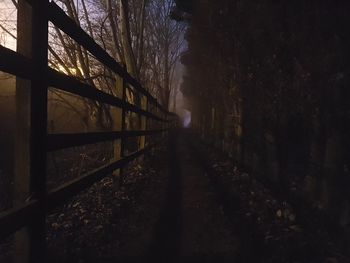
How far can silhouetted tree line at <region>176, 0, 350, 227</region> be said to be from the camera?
156 inches

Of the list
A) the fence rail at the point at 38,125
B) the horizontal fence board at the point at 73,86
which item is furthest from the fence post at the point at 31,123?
the horizontal fence board at the point at 73,86

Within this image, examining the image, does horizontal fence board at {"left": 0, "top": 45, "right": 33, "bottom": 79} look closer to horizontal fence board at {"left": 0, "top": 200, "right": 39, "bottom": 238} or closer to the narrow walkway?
horizontal fence board at {"left": 0, "top": 200, "right": 39, "bottom": 238}

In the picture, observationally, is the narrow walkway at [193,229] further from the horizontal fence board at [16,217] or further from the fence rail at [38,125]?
the horizontal fence board at [16,217]

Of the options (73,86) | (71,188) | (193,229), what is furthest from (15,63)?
(193,229)

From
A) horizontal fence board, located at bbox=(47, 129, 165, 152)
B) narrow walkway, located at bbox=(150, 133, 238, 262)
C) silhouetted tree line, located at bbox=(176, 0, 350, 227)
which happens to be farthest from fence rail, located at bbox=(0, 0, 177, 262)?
silhouetted tree line, located at bbox=(176, 0, 350, 227)

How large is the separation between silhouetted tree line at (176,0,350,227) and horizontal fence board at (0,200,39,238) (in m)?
2.73

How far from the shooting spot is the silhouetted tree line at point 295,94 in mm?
3971

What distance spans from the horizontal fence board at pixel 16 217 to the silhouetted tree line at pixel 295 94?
2733 mm

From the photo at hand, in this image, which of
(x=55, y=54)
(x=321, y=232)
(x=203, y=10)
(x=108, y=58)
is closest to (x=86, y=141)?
(x=108, y=58)

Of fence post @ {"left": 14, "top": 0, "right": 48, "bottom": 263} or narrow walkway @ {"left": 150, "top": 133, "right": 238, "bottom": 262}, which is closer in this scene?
fence post @ {"left": 14, "top": 0, "right": 48, "bottom": 263}

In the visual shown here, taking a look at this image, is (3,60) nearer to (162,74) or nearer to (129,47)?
(129,47)

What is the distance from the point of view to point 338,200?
13.0 ft

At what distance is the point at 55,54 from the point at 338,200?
8.20 meters

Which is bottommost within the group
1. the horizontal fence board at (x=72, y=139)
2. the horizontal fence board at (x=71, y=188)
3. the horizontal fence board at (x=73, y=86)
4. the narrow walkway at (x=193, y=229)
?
the narrow walkway at (x=193, y=229)
